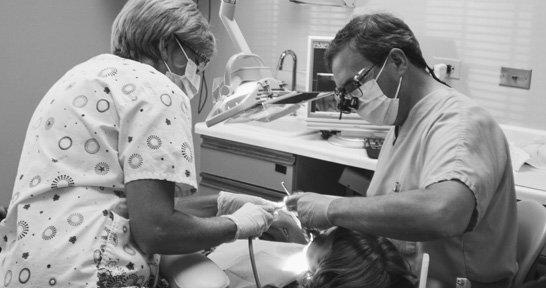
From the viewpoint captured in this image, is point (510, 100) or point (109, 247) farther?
point (510, 100)

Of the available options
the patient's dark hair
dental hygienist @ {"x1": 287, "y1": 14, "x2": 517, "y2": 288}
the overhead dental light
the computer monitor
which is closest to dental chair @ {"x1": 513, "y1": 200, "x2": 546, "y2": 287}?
dental hygienist @ {"x1": 287, "y1": 14, "x2": 517, "y2": 288}

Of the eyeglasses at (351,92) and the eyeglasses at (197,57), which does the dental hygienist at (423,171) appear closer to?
the eyeglasses at (351,92)

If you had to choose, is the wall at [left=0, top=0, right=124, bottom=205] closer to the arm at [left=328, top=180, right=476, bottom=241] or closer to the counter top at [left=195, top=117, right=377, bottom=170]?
the counter top at [left=195, top=117, right=377, bottom=170]

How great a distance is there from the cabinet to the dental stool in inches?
45.7

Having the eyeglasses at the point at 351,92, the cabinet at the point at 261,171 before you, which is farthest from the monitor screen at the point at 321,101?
the eyeglasses at the point at 351,92

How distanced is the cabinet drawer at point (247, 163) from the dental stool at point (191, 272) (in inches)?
45.7

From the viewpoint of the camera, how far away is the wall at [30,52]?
118 inches

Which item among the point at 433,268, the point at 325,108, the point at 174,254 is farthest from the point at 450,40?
the point at 174,254

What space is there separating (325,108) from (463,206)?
1.37 m

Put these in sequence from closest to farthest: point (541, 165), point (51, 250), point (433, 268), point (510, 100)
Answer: point (51, 250) → point (433, 268) → point (541, 165) → point (510, 100)

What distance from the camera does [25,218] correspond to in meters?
1.18

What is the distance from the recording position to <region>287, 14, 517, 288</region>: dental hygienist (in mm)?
1212

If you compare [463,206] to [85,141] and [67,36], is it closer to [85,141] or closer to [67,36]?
[85,141]

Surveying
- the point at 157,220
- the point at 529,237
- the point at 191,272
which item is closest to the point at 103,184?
the point at 157,220
